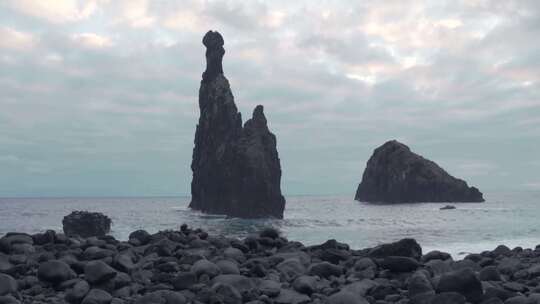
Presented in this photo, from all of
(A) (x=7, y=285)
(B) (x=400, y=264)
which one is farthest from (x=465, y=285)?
(A) (x=7, y=285)

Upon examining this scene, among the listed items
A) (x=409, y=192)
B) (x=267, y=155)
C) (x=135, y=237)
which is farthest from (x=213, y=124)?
(x=135, y=237)

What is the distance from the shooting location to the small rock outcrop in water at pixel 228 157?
9725 centimetres

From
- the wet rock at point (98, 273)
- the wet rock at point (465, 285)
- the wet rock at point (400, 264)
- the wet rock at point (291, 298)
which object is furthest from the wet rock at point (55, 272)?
the wet rock at point (465, 285)

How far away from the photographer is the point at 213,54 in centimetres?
12025

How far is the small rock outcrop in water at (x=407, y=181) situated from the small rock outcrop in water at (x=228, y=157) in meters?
72.5

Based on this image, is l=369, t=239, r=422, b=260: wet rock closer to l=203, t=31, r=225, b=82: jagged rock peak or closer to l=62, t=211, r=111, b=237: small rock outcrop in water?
l=62, t=211, r=111, b=237: small rock outcrop in water

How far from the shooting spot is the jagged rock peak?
120062 millimetres

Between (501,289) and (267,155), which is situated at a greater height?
(267,155)

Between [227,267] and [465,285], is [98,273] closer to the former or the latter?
[227,267]

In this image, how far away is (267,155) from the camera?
333 feet

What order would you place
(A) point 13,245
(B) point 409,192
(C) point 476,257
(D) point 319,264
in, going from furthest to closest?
(B) point 409,192, (C) point 476,257, (A) point 13,245, (D) point 319,264

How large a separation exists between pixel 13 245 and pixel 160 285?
457 cm

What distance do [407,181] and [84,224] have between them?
138m

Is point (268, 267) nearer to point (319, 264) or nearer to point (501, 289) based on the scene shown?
point (319, 264)
